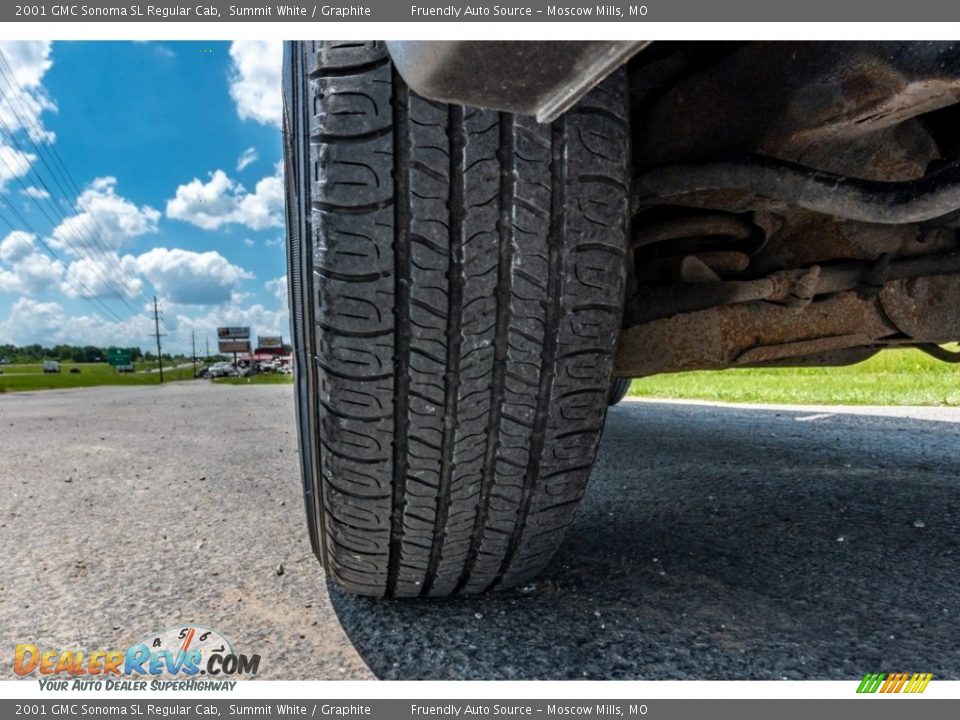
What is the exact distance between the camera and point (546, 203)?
86 cm

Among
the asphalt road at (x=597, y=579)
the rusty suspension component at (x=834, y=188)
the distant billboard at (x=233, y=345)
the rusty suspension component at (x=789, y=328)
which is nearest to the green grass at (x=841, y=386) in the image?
the asphalt road at (x=597, y=579)

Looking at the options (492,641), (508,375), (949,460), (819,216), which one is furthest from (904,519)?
(508,375)

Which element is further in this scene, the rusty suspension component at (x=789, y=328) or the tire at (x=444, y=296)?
the rusty suspension component at (x=789, y=328)

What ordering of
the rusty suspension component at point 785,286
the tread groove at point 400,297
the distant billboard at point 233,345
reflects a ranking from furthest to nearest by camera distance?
the distant billboard at point 233,345, the rusty suspension component at point 785,286, the tread groove at point 400,297

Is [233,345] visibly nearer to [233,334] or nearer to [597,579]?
[233,334]

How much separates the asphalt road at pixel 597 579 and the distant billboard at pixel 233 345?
44703mm

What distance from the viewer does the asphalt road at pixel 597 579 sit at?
3.25ft

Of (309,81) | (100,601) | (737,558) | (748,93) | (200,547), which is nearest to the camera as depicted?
(309,81)

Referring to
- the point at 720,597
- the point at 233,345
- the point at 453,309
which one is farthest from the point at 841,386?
the point at 233,345

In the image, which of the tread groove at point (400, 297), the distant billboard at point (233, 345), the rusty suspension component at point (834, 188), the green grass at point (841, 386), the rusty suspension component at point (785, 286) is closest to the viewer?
the tread groove at point (400, 297)

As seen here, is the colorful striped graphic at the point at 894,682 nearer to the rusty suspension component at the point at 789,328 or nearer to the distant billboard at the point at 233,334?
the rusty suspension component at the point at 789,328

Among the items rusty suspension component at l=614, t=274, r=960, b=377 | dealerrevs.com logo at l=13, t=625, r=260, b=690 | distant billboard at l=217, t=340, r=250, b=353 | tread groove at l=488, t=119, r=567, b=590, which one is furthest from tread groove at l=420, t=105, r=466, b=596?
distant billboard at l=217, t=340, r=250, b=353

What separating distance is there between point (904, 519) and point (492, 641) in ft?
4.42

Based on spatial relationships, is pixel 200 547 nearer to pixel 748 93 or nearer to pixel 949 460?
pixel 748 93
